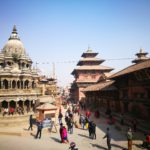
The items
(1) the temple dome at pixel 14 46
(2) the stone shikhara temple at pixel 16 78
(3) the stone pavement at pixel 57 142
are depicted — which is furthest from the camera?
(1) the temple dome at pixel 14 46

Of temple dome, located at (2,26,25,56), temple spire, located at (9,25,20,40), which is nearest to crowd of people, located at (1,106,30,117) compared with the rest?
temple dome, located at (2,26,25,56)

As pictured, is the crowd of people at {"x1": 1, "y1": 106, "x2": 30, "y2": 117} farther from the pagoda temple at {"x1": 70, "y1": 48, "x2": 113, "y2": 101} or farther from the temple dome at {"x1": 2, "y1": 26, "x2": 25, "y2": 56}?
the pagoda temple at {"x1": 70, "y1": 48, "x2": 113, "y2": 101}

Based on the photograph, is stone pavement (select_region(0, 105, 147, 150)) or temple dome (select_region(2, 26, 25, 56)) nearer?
stone pavement (select_region(0, 105, 147, 150))

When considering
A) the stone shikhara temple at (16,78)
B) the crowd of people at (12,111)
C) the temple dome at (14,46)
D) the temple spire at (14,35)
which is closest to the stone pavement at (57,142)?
the crowd of people at (12,111)

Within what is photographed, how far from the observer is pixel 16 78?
33.3 meters

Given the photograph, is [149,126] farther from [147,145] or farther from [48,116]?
[48,116]

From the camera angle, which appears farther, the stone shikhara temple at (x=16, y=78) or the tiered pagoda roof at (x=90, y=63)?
the tiered pagoda roof at (x=90, y=63)

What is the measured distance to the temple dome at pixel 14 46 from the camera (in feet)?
124

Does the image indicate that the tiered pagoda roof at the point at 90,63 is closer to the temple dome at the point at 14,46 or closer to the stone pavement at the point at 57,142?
the temple dome at the point at 14,46

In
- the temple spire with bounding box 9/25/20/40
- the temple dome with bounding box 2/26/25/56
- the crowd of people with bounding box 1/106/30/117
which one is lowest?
the crowd of people with bounding box 1/106/30/117

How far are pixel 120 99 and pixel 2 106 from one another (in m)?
20.9

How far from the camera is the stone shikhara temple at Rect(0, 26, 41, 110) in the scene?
31.4 meters

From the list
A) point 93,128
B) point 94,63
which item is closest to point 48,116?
point 93,128

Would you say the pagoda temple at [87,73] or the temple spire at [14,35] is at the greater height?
the temple spire at [14,35]
